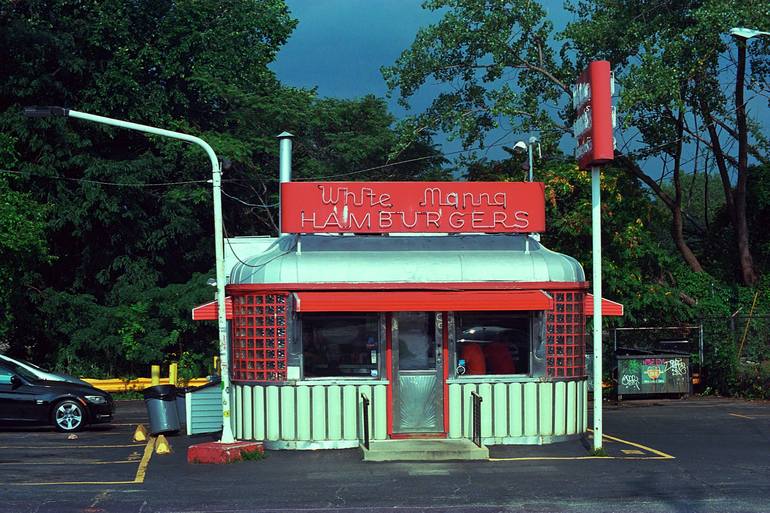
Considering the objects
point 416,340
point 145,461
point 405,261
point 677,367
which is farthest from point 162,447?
point 677,367

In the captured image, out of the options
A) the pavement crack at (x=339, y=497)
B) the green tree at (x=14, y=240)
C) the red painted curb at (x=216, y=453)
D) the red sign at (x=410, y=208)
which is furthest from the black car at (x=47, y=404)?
the pavement crack at (x=339, y=497)

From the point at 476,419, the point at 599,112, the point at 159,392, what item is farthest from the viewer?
the point at 159,392

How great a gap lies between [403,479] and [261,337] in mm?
4272

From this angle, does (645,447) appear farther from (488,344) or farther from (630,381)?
(630,381)

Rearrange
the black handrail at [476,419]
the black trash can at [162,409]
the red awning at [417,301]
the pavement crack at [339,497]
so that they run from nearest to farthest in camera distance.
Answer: the pavement crack at [339,497]
the black handrail at [476,419]
the red awning at [417,301]
the black trash can at [162,409]

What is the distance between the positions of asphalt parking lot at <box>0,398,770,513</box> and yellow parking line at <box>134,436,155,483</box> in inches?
1.1

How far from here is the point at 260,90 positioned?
37.0 metres

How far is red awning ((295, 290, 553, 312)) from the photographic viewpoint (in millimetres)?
16406

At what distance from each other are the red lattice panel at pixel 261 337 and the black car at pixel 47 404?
5630 millimetres

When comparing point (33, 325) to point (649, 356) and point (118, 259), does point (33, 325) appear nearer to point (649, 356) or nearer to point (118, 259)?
point (118, 259)

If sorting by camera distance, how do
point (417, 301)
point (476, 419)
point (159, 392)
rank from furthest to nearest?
point (159, 392) < point (417, 301) < point (476, 419)

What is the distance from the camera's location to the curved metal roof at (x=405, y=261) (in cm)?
1694

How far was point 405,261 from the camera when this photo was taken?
17.1m

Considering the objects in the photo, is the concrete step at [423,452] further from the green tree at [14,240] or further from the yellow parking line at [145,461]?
the green tree at [14,240]
